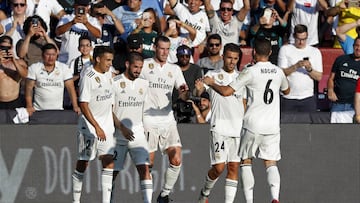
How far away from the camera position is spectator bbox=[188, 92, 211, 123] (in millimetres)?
18031

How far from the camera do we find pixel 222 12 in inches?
775

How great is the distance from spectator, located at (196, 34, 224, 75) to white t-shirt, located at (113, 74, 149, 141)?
2588 millimetres

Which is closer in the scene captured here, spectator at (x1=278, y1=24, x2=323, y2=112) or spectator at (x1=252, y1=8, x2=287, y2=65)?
spectator at (x1=278, y1=24, x2=323, y2=112)

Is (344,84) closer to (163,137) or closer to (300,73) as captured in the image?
(300,73)

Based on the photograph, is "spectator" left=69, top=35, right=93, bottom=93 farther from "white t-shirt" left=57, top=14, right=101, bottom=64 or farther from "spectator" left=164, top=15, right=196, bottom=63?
"spectator" left=164, top=15, right=196, bottom=63

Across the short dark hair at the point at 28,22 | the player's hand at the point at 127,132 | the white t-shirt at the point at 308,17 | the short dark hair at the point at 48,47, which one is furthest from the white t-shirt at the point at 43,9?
the player's hand at the point at 127,132

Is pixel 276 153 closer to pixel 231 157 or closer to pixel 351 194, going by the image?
pixel 231 157

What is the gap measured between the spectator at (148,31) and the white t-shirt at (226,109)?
2579 mm

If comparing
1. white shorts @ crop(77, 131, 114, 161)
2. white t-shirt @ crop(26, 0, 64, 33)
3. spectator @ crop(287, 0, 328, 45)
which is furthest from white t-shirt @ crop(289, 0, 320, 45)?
white shorts @ crop(77, 131, 114, 161)

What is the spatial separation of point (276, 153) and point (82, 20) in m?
4.99

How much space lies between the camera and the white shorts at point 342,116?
60.8 ft

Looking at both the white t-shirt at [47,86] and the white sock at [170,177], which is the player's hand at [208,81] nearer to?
the white sock at [170,177]

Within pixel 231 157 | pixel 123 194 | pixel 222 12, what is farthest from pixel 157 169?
pixel 222 12

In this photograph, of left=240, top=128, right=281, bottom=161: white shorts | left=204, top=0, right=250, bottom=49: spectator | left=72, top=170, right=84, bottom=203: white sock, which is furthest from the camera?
left=204, top=0, right=250, bottom=49: spectator
